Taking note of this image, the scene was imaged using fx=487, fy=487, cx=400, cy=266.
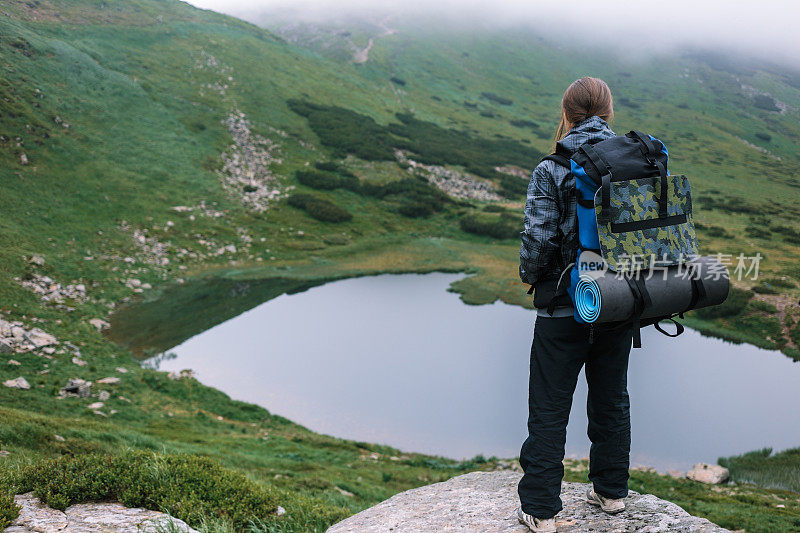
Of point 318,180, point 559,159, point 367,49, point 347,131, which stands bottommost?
point 559,159

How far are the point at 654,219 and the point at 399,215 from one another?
4121cm

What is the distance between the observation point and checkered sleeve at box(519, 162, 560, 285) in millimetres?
4500

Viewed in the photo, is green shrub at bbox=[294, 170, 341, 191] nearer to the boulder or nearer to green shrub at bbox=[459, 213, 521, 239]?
green shrub at bbox=[459, 213, 521, 239]

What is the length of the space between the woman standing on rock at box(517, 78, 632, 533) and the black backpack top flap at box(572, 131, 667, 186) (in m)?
0.22

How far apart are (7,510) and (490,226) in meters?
42.3

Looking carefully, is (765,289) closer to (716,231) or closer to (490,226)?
(716,231)

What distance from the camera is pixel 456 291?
107ft

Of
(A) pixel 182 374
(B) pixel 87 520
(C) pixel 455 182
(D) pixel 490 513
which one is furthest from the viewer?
(C) pixel 455 182

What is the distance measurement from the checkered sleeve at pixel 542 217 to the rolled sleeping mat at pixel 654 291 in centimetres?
46

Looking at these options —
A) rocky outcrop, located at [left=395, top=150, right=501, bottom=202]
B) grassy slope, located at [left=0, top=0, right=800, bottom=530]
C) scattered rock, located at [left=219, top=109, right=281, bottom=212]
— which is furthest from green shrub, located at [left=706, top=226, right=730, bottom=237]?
scattered rock, located at [left=219, top=109, right=281, bottom=212]

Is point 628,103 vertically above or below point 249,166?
above

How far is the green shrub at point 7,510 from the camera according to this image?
4.82m

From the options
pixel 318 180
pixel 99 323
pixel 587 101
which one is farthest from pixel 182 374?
pixel 318 180

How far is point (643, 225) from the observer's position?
419 centimetres
